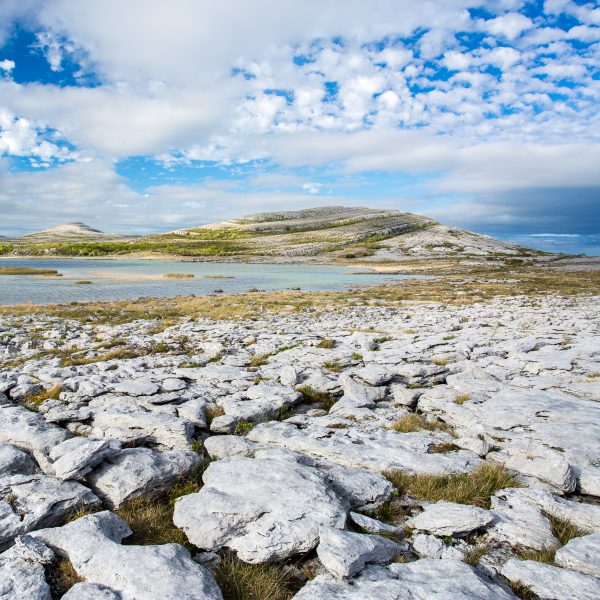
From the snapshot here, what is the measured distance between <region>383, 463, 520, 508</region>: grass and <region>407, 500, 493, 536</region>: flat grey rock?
574 mm

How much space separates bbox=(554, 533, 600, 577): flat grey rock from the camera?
5762 millimetres

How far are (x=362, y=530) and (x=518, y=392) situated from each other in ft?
25.0

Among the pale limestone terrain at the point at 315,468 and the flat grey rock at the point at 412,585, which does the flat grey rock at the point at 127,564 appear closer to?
the pale limestone terrain at the point at 315,468

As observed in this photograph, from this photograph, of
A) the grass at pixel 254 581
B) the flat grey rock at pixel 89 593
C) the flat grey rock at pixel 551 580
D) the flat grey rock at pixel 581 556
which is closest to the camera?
the flat grey rock at pixel 89 593

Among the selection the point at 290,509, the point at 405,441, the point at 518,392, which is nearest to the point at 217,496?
the point at 290,509

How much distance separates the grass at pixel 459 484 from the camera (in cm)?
765

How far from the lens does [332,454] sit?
9.22 metres

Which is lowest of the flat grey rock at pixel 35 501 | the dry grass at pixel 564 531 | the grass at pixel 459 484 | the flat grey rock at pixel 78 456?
the dry grass at pixel 564 531

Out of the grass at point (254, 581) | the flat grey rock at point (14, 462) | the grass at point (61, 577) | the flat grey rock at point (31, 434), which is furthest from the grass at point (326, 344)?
the grass at point (61, 577)

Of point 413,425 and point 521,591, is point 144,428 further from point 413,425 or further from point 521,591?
point 521,591

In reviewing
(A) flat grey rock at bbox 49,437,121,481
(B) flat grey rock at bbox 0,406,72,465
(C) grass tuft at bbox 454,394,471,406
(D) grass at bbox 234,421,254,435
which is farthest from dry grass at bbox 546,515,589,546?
(B) flat grey rock at bbox 0,406,72,465

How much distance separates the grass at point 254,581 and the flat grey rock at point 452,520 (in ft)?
7.58

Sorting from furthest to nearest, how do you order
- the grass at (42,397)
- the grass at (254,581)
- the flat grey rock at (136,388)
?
the flat grey rock at (136,388) → the grass at (42,397) → the grass at (254,581)

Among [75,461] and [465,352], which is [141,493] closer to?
[75,461]
